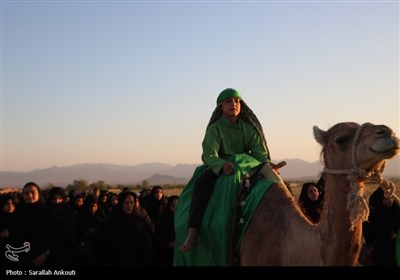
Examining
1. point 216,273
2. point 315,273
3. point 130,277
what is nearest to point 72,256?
point 130,277

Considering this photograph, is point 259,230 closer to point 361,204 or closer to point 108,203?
point 361,204

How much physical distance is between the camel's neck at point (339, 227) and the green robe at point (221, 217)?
1174mm

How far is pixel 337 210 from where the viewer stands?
4133mm

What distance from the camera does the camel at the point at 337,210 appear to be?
3.92m

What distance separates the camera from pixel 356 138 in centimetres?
401

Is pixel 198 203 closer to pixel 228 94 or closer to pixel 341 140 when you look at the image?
pixel 228 94

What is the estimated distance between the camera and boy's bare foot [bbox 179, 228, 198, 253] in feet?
17.5

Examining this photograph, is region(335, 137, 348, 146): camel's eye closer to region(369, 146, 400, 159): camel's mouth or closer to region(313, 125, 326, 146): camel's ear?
region(313, 125, 326, 146): camel's ear

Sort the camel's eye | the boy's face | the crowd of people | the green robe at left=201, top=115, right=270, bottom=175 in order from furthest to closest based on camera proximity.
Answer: the crowd of people < the boy's face < the green robe at left=201, top=115, right=270, bottom=175 < the camel's eye

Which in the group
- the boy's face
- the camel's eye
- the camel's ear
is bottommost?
the camel's eye

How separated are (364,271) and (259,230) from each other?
4.17ft

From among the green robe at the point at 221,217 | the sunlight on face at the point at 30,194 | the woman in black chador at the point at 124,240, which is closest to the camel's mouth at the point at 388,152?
the green robe at the point at 221,217

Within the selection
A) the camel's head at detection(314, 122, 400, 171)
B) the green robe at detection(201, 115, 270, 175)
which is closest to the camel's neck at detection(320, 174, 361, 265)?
the camel's head at detection(314, 122, 400, 171)

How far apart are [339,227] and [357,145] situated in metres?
0.69
